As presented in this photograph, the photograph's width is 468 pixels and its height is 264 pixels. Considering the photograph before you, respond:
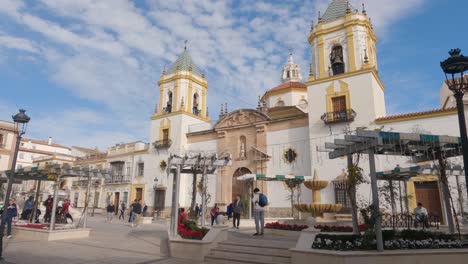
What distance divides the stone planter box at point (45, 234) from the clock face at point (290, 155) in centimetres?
1427

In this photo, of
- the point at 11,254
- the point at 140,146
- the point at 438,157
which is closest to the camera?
the point at 11,254

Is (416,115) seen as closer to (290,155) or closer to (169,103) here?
(290,155)

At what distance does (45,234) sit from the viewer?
11.2 metres

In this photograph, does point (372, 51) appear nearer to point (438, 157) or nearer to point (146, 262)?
point (438, 157)

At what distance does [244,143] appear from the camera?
84.1 feet

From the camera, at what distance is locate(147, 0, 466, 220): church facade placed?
18.7 m

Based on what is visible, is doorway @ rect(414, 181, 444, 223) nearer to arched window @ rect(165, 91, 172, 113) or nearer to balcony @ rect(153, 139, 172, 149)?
balcony @ rect(153, 139, 172, 149)

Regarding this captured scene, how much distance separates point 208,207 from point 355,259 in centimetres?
2057

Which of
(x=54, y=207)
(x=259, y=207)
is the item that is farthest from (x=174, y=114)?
(x=259, y=207)

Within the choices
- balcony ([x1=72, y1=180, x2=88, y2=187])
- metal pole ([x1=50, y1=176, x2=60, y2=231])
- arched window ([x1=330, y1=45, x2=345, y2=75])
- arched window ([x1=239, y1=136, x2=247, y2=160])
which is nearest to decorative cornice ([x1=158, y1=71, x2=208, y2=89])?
arched window ([x1=239, y1=136, x2=247, y2=160])

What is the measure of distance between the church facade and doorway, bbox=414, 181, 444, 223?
1.9 inches

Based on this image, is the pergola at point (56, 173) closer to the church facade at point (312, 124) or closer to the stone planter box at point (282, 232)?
the church facade at point (312, 124)

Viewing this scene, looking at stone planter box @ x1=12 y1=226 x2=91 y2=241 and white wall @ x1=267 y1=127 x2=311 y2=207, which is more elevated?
white wall @ x1=267 y1=127 x2=311 y2=207

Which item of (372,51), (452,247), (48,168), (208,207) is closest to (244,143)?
(208,207)
